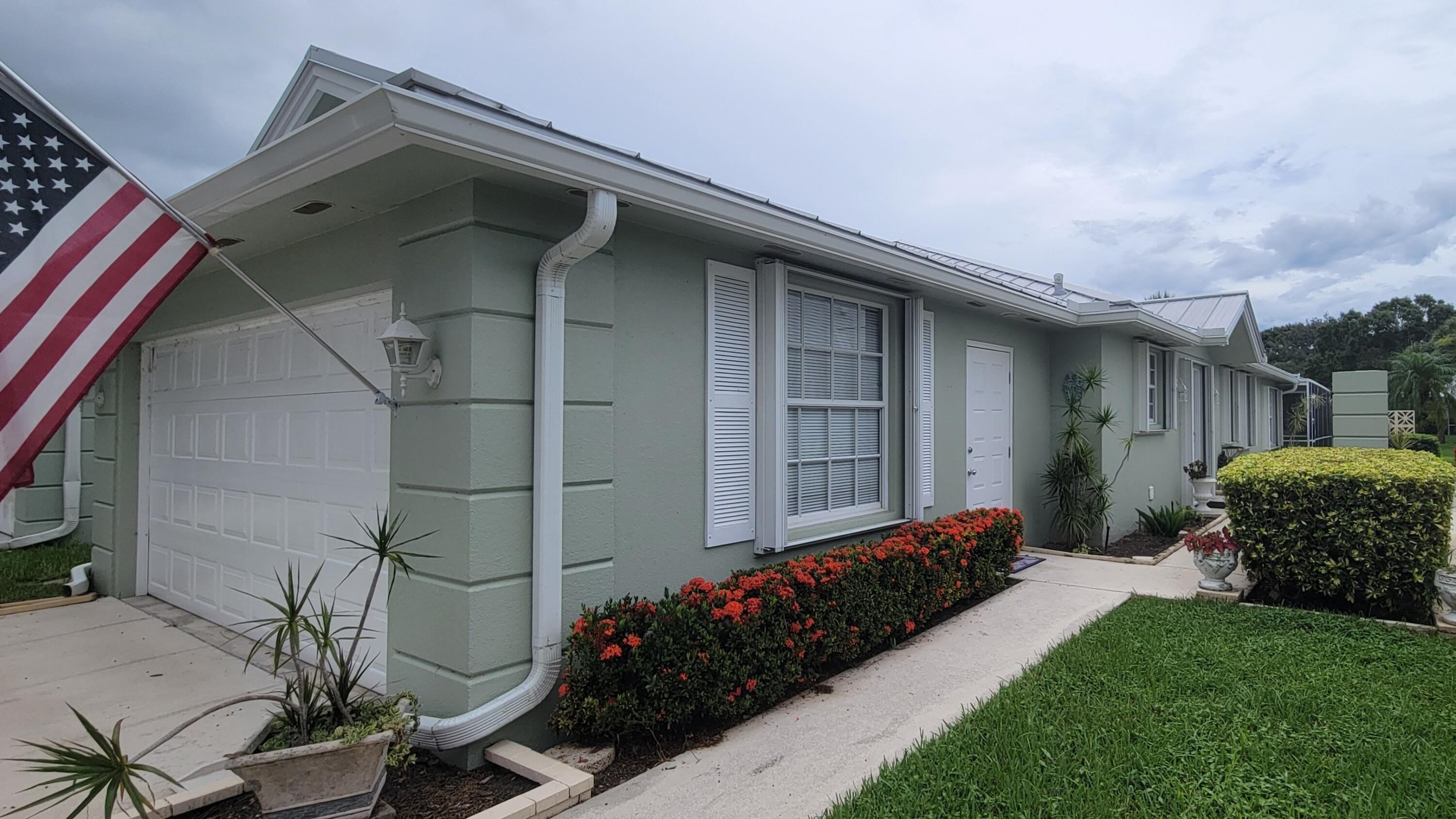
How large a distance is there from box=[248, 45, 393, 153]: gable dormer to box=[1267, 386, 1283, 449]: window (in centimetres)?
2392

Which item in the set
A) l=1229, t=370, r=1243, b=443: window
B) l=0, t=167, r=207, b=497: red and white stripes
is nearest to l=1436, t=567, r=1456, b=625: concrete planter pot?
l=0, t=167, r=207, b=497: red and white stripes

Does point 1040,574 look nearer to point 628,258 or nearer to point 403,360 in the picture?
point 628,258

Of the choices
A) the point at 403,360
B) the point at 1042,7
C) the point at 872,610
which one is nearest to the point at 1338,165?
the point at 1042,7

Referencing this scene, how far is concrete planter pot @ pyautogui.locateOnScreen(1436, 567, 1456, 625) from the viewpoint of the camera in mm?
4562

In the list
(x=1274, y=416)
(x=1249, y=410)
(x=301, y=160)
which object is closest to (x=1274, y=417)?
(x=1274, y=416)

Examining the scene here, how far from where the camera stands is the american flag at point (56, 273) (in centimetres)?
232

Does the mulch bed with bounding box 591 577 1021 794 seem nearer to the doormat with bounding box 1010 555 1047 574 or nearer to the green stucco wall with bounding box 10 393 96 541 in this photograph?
the doormat with bounding box 1010 555 1047 574

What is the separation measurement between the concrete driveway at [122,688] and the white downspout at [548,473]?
1.26m

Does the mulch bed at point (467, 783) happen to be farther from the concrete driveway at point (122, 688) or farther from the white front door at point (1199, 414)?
the white front door at point (1199, 414)

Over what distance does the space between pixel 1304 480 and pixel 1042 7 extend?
449 cm

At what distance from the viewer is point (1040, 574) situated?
660cm

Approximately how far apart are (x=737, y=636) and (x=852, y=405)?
8.07ft

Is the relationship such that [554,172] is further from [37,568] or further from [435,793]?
[37,568]

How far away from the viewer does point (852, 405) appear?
547cm
